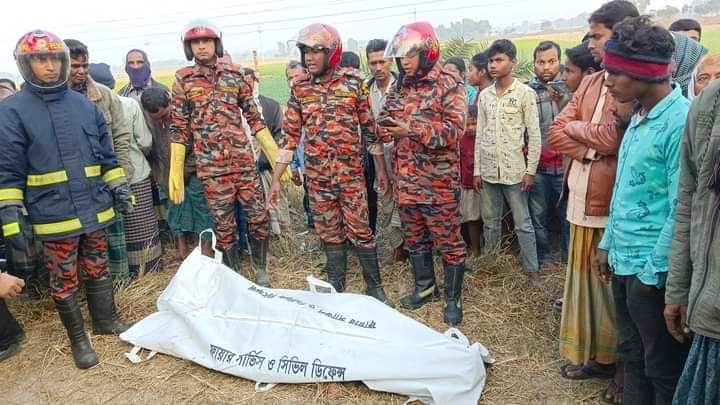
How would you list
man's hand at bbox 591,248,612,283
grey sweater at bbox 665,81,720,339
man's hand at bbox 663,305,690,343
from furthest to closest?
man's hand at bbox 591,248,612,283 → man's hand at bbox 663,305,690,343 → grey sweater at bbox 665,81,720,339

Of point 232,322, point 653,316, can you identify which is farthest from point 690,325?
point 232,322

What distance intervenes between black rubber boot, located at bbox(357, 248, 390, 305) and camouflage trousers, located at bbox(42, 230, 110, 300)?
5.66 feet

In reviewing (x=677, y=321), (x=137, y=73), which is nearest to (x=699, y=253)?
(x=677, y=321)

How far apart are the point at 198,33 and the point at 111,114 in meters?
0.92

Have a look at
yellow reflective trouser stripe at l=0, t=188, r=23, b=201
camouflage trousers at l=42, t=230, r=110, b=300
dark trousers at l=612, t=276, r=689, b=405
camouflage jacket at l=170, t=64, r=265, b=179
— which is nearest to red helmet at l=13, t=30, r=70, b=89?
yellow reflective trouser stripe at l=0, t=188, r=23, b=201

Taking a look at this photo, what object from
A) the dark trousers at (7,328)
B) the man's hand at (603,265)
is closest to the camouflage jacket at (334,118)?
the man's hand at (603,265)

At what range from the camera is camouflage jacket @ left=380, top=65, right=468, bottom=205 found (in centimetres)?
325

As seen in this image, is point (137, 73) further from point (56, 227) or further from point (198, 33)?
point (56, 227)

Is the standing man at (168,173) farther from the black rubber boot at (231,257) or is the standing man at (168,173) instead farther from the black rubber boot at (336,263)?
the black rubber boot at (336,263)

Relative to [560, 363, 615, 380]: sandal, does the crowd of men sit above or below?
above

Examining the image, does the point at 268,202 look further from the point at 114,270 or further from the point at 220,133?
the point at 114,270

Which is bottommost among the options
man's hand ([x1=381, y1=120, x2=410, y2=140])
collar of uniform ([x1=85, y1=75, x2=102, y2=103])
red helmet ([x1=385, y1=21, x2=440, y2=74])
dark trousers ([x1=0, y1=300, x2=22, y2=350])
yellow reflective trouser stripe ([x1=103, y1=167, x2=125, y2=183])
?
dark trousers ([x1=0, y1=300, x2=22, y2=350])

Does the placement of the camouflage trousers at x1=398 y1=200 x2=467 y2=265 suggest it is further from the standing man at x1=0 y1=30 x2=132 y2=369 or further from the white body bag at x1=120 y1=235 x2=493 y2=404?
the standing man at x1=0 y1=30 x2=132 y2=369

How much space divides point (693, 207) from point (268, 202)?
114 inches
